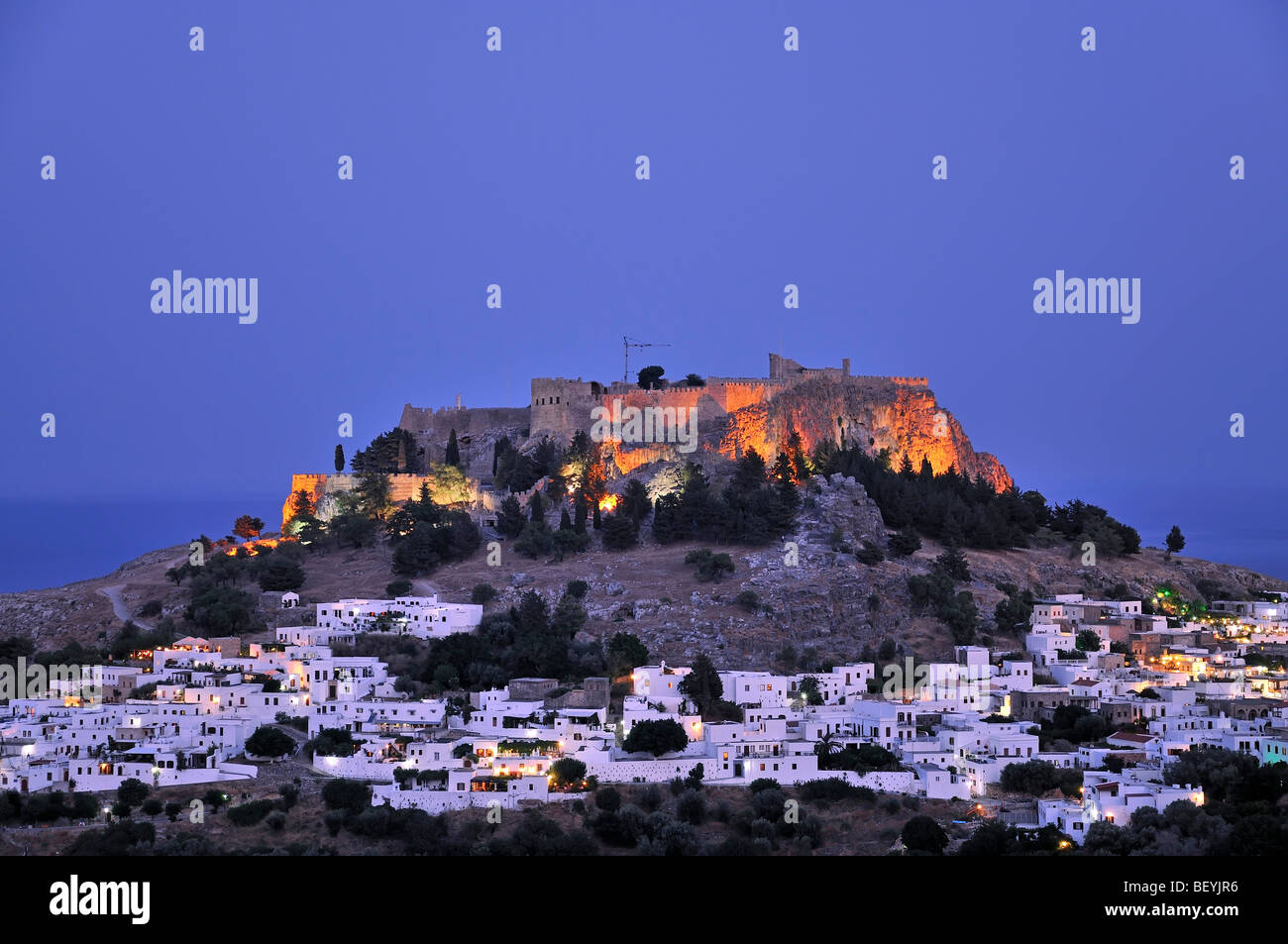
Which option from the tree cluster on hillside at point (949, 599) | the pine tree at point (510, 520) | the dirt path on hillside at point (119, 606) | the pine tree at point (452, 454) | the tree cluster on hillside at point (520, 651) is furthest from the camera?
the pine tree at point (452, 454)

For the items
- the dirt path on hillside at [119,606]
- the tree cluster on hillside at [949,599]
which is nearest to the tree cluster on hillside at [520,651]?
the tree cluster on hillside at [949,599]

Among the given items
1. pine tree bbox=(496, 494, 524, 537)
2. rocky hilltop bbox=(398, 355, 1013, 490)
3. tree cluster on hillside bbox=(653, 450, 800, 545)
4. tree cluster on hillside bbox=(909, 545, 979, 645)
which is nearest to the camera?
tree cluster on hillside bbox=(909, 545, 979, 645)

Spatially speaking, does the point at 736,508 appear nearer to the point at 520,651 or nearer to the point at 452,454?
the point at 520,651

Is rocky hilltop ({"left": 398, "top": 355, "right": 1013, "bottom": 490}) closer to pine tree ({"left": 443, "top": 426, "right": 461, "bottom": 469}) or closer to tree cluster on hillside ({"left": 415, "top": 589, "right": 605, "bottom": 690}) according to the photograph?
pine tree ({"left": 443, "top": 426, "right": 461, "bottom": 469})

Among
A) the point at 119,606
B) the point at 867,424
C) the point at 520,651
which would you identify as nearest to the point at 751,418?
the point at 867,424

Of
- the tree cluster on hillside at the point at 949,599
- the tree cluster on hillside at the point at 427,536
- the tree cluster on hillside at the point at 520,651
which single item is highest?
the tree cluster on hillside at the point at 427,536

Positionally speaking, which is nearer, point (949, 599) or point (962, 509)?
point (949, 599)

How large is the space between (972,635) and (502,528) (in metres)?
15.0

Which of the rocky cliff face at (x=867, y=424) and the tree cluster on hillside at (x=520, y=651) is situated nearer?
the tree cluster on hillside at (x=520, y=651)

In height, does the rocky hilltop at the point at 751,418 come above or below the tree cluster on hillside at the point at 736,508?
above

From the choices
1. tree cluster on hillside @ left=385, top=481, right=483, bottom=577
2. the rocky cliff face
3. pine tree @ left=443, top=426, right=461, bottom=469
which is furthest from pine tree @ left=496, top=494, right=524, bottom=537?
the rocky cliff face

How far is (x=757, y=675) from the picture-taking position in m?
36.2

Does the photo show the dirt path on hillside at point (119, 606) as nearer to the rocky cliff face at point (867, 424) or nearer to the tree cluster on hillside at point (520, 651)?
the tree cluster on hillside at point (520, 651)

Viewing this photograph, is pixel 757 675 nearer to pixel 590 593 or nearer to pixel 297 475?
pixel 590 593
